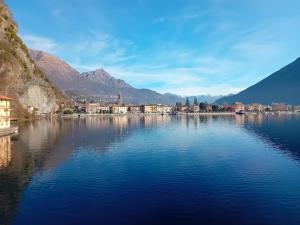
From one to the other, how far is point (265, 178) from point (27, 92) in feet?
543

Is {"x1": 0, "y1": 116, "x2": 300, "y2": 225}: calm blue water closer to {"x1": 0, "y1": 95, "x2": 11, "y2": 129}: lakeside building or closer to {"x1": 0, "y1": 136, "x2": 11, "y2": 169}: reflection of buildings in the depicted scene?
{"x1": 0, "y1": 136, "x2": 11, "y2": 169}: reflection of buildings

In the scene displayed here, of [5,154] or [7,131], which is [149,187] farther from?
[7,131]

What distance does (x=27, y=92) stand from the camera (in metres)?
189

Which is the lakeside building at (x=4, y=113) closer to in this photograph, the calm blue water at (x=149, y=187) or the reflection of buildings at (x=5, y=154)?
the reflection of buildings at (x=5, y=154)

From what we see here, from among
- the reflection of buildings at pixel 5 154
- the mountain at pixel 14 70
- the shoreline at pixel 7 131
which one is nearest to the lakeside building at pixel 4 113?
the shoreline at pixel 7 131

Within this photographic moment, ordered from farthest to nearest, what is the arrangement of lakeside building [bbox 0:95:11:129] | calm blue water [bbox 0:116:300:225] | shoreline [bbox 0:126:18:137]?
lakeside building [bbox 0:95:11:129] < shoreline [bbox 0:126:18:137] < calm blue water [bbox 0:116:300:225]

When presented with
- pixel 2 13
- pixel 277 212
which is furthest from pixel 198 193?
pixel 2 13

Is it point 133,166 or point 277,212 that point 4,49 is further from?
point 277,212

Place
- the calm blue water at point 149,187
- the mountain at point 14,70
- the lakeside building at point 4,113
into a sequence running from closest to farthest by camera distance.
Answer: the calm blue water at point 149,187, the lakeside building at point 4,113, the mountain at point 14,70

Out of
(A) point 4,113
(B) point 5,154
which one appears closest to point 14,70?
(A) point 4,113

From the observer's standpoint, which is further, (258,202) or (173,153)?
(173,153)

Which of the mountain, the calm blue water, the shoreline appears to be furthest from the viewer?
the mountain

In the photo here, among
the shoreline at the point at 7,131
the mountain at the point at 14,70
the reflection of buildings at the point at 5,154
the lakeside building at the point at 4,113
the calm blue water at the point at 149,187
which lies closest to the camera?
the calm blue water at the point at 149,187

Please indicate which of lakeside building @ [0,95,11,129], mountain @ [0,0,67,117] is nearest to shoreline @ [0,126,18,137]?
lakeside building @ [0,95,11,129]
